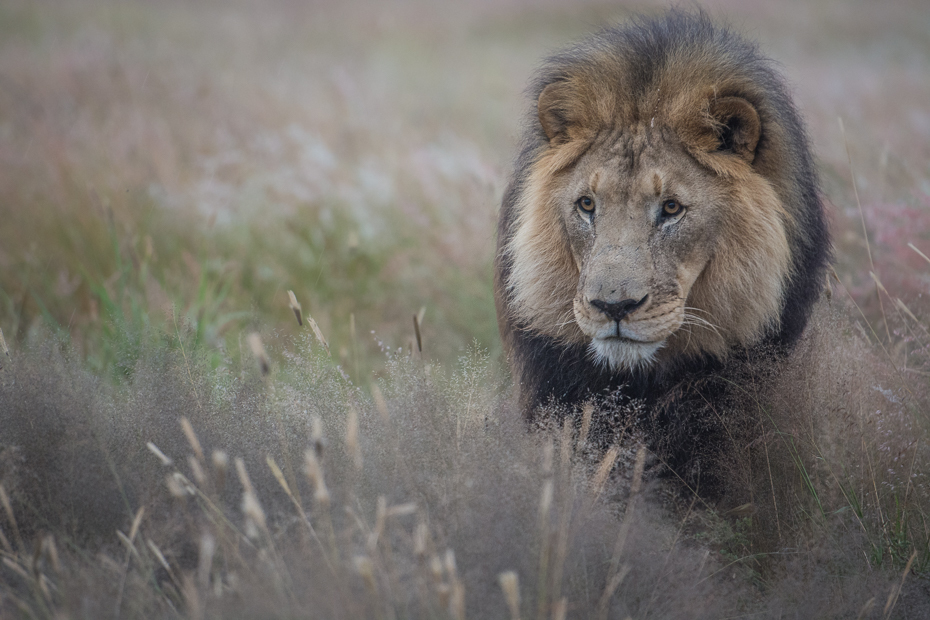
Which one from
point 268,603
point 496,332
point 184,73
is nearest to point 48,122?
point 184,73

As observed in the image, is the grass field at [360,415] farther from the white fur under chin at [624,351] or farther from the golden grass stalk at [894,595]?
the white fur under chin at [624,351]

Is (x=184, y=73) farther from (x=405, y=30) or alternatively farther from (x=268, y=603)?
(x=268, y=603)

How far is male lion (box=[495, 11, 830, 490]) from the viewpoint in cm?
305

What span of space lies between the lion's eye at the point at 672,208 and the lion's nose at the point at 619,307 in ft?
1.35

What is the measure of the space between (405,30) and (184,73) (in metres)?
9.05

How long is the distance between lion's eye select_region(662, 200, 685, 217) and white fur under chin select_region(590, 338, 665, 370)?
524 mm

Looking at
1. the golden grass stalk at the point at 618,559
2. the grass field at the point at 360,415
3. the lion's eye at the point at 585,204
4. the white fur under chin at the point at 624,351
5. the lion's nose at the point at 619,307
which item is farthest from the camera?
the lion's eye at the point at 585,204

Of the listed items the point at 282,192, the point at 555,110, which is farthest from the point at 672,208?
the point at 282,192

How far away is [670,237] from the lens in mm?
3057

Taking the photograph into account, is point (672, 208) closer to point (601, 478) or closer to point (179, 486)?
point (601, 478)

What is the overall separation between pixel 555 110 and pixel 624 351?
118 cm

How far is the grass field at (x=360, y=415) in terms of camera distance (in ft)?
7.45

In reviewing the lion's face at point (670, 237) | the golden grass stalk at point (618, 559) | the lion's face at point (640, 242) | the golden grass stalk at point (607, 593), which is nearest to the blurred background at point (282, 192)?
the lion's face at point (670, 237)

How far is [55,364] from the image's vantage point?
3012mm
